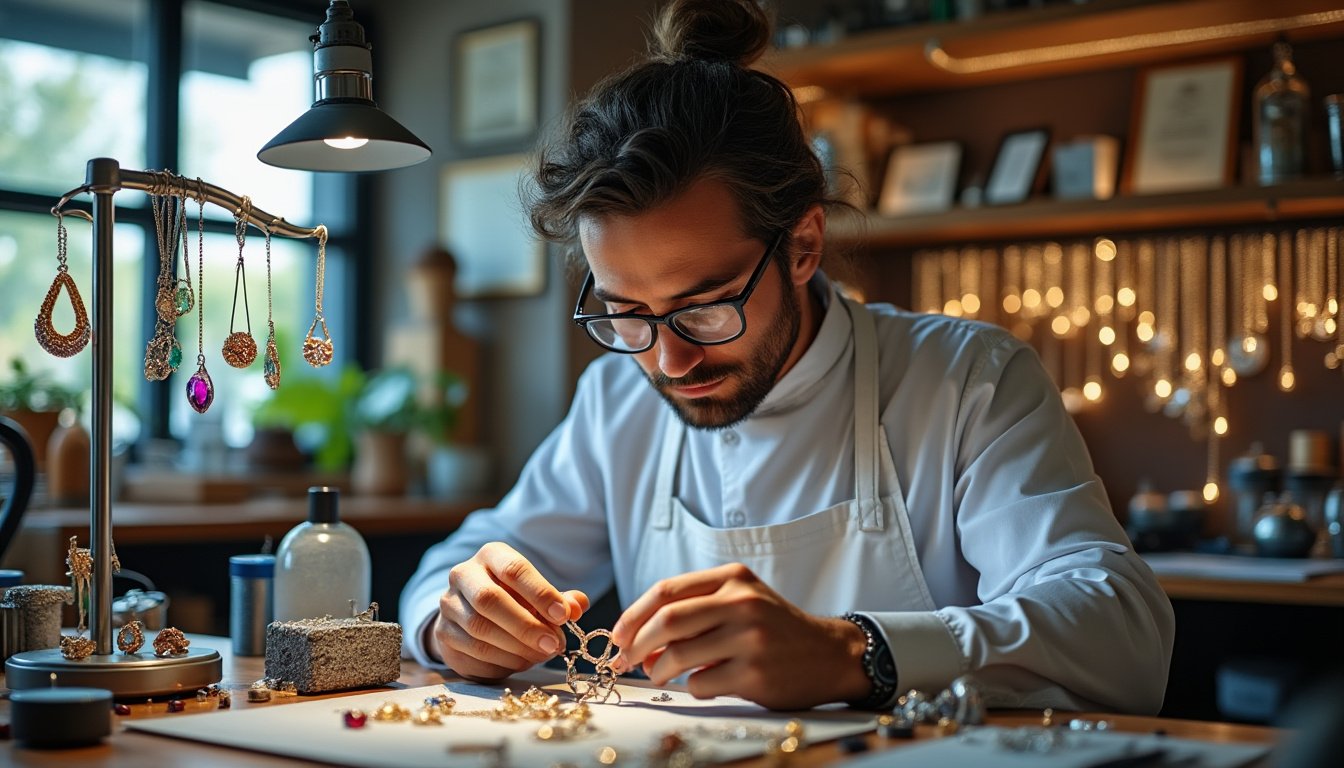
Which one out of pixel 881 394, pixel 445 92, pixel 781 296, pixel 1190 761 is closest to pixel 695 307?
pixel 781 296

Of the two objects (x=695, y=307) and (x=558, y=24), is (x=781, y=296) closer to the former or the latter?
(x=695, y=307)

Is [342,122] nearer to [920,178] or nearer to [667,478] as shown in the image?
[667,478]

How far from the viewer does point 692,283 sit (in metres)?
1.64

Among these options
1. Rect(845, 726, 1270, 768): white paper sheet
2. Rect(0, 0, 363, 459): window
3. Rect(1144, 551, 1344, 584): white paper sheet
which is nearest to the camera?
Rect(845, 726, 1270, 768): white paper sheet

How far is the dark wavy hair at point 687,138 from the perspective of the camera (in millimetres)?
1670

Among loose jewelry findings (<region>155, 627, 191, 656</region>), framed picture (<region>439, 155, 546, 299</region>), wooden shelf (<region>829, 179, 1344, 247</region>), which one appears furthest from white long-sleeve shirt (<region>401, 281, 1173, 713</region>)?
framed picture (<region>439, 155, 546, 299</region>)

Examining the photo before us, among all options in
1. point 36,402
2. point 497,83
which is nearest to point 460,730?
point 36,402

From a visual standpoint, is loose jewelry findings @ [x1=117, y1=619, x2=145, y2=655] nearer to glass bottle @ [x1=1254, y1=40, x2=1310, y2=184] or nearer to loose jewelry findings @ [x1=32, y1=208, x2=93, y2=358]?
loose jewelry findings @ [x1=32, y1=208, x2=93, y2=358]

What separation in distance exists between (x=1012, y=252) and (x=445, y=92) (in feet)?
6.61

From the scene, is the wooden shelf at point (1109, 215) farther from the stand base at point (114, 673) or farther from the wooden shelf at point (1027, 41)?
the stand base at point (114, 673)

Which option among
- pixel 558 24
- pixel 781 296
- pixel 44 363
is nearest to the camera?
pixel 781 296

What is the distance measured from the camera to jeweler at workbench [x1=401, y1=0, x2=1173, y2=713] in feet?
4.46

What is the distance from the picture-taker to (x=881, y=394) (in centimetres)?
187

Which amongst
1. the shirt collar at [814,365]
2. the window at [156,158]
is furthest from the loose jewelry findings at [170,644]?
the window at [156,158]
